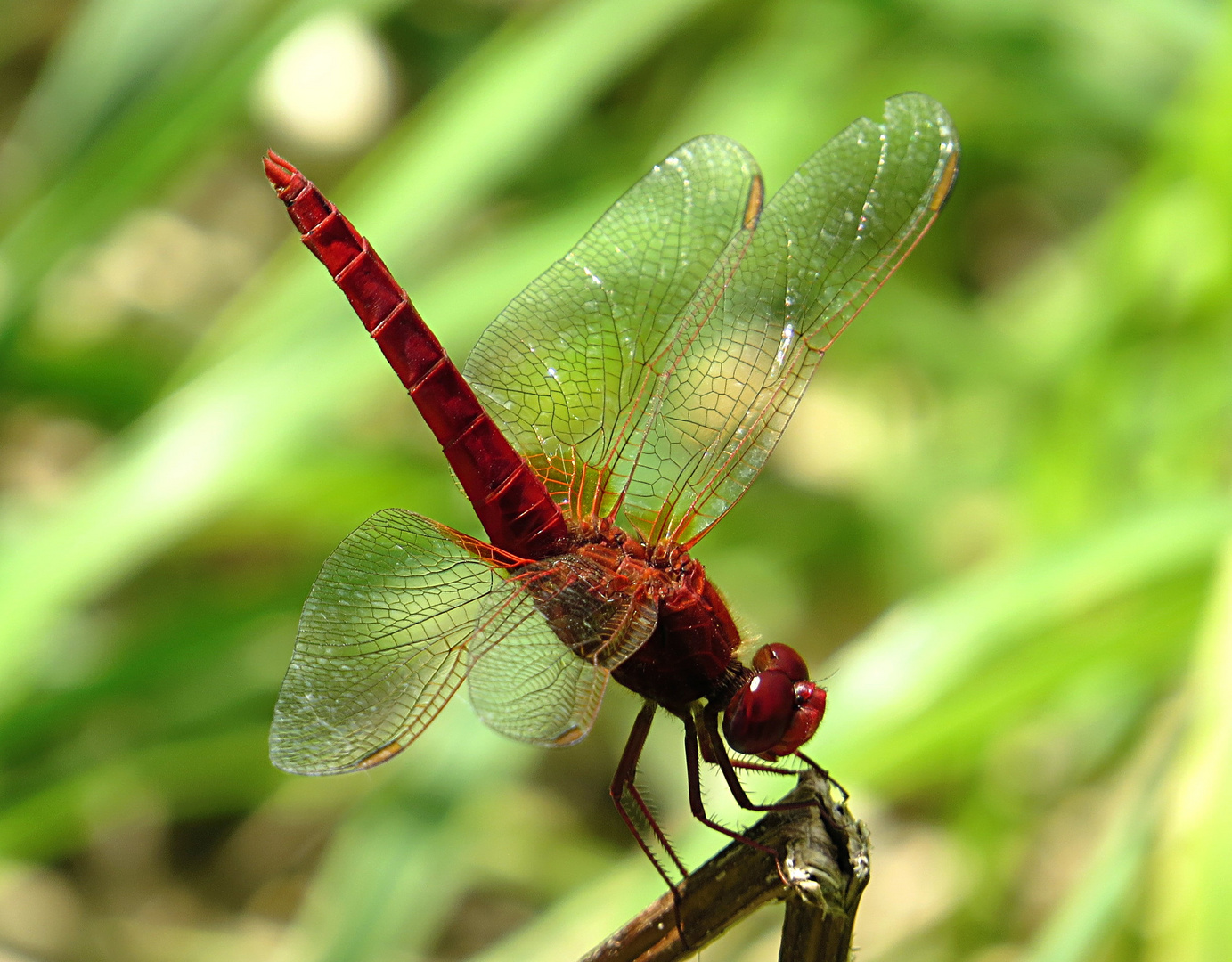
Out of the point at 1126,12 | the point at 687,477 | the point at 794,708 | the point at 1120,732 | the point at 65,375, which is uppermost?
the point at 65,375

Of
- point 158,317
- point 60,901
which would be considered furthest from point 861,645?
point 158,317

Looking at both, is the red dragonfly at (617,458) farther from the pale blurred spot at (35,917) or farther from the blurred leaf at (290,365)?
the pale blurred spot at (35,917)

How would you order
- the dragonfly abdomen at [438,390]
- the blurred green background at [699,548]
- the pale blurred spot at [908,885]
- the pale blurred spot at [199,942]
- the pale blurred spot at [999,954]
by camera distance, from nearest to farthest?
1. the dragonfly abdomen at [438,390]
2. the blurred green background at [699,548]
3. the pale blurred spot at [999,954]
4. the pale blurred spot at [908,885]
5. the pale blurred spot at [199,942]

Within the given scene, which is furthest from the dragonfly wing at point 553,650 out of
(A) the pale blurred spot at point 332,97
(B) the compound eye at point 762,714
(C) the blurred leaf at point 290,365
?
(A) the pale blurred spot at point 332,97

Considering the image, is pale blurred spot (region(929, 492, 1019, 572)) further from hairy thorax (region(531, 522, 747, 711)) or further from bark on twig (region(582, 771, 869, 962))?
bark on twig (region(582, 771, 869, 962))

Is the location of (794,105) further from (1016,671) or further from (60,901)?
(60,901)

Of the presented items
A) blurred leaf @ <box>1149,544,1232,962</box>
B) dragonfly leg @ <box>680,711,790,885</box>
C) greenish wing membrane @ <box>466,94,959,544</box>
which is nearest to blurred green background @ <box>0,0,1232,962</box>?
blurred leaf @ <box>1149,544,1232,962</box>

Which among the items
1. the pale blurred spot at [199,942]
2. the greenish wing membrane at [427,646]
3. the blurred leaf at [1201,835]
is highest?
the greenish wing membrane at [427,646]

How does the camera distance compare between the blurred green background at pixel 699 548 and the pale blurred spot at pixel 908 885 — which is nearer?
the blurred green background at pixel 699 548
